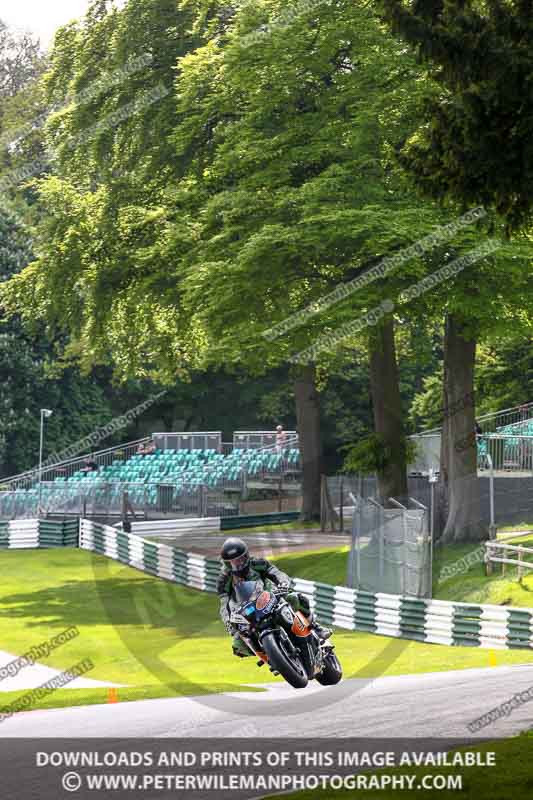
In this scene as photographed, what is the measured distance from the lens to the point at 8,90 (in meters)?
89.4

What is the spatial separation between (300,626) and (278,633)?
22 centimetres

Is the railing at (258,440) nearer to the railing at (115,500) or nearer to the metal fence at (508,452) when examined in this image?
the railing at (115,500)

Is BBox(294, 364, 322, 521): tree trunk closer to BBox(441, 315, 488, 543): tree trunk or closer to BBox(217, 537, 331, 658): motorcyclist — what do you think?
BBox(441, 315, 488, 543): tree trunk

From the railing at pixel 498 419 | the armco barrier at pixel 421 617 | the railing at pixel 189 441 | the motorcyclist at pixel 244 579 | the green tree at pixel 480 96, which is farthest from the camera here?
the railing at pixel 189 441

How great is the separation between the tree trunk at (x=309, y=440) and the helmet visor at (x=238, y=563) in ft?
116

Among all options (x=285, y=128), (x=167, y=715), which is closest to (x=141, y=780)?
(x=167, y=715)

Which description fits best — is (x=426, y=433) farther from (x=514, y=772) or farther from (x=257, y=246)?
(x=514, y=772)

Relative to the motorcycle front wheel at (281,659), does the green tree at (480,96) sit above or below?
above

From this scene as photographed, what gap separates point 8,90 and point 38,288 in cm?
5387

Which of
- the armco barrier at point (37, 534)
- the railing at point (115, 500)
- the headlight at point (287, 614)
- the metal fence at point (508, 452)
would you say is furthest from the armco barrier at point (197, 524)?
the headlight at point (287, 614)

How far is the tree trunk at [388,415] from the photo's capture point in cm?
3444

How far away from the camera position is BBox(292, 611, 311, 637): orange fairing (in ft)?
36.1

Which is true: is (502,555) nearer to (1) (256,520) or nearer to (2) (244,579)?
(1) (256,520)

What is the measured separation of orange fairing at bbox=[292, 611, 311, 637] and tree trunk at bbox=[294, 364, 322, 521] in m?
35.5
